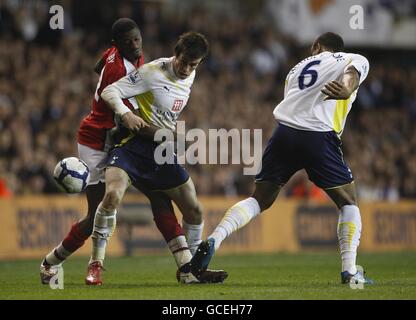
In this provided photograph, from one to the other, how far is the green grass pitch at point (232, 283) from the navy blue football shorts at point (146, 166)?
1.04 metres

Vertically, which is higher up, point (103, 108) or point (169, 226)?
point (103, 108)

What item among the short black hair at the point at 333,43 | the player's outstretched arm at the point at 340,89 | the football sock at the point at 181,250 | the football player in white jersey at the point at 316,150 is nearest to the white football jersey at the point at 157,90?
the football player in white jersey at the point at 316,150

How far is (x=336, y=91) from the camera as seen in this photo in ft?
29.5

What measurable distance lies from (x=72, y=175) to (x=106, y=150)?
0.80 m

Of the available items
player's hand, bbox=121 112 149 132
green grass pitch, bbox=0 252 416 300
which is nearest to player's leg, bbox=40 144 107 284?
green grass pitch, bbox=0 252 416 300

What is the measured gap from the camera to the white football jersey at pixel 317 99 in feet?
31.5

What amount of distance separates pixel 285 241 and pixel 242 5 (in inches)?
389

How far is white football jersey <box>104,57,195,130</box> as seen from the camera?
9.79 metres

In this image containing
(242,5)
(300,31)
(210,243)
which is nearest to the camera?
(210,243)

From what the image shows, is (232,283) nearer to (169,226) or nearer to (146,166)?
(169,226)

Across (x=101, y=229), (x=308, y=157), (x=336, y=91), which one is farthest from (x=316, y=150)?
(x=101, y=229)

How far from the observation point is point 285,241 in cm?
2070
